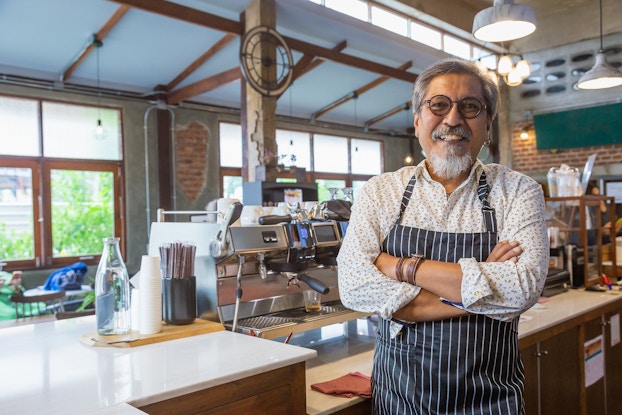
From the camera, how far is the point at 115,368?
145cm

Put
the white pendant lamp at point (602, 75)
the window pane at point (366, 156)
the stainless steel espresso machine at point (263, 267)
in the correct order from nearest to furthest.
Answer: the stainless steel espresso machine at point (263, 267), the white pendant lamp at point (602, 75), the window pane at point (366, 156)

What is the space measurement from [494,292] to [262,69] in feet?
13.1

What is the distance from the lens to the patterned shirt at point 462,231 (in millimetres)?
1354

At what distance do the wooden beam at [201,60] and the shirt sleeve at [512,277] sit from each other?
4.94 meters

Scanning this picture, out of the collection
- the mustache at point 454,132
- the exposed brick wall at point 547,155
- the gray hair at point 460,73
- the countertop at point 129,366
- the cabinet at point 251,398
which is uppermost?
the exposed brick wall at point 547,155

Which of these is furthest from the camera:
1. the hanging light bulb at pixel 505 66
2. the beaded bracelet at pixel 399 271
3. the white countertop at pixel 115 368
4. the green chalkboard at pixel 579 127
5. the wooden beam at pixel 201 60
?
the green chalkboard at pixel 579 127

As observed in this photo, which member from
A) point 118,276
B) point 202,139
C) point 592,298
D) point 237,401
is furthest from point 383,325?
point 202,139

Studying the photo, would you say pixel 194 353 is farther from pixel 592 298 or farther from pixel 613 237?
pixel 613 237

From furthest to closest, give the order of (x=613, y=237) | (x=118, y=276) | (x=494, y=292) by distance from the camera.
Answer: (x=613, y=237) → (x=118, y=276) → (x=494, y=292)

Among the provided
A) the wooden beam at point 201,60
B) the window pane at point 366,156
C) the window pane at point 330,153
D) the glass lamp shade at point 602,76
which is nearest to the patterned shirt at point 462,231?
the glass lamp shade at point 602,76

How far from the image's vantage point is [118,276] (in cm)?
178

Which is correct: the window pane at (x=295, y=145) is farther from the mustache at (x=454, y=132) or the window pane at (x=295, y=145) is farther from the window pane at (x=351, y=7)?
the mustache at (x=454, y=132)

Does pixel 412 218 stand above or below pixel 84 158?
below

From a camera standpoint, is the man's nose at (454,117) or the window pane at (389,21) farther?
the window pane at (389,21)
